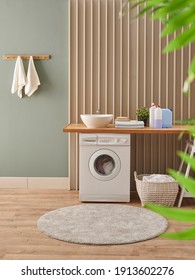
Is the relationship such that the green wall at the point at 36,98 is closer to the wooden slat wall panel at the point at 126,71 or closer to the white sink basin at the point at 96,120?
the wooden slat wall panel at the point at 126,71

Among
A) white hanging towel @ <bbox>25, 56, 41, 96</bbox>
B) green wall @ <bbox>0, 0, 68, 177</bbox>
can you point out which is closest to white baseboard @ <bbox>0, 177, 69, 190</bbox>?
green wall @ <bbox>0, 0, 68, 177</bbox>

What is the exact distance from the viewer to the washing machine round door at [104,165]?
4379mm

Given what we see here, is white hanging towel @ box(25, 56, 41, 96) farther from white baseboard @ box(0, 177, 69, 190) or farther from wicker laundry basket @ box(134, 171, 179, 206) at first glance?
wicker laundry basket @ box(134, 171, 179, 206)

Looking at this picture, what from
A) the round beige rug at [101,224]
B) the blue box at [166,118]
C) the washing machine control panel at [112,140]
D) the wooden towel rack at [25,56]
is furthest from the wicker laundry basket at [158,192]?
the wooden towel rack at [25,56]

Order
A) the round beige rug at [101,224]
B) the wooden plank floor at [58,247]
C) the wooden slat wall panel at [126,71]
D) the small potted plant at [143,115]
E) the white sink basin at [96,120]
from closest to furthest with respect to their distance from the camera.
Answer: the wooden plank floor at [58,247] → the round beige rug at [101,224] → the white sink basin at [96,120] → the small potted plant at [143,115] → the wooden slat wall panel at [126,71]

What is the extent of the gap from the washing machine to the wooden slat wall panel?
2.07 feet

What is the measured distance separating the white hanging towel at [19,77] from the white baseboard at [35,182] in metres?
1.03

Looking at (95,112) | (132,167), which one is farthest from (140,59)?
(132,167)

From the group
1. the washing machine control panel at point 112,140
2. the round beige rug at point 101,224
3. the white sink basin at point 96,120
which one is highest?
the white sink basin at point 96,120

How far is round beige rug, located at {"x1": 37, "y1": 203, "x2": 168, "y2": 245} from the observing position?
328 centimetres
